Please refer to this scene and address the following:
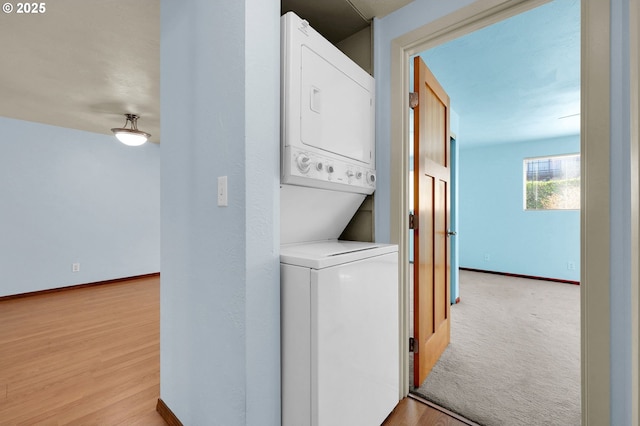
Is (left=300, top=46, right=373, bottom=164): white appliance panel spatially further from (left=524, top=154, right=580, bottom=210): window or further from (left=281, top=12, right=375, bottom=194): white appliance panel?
(left=524, top=154, right=580, bottom=210): window

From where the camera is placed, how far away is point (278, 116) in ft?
3.88

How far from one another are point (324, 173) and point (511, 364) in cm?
211

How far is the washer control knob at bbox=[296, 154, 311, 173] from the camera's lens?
3.96 ft

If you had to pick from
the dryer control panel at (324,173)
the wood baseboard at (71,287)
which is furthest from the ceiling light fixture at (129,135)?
the dryer control panel at (324,173)

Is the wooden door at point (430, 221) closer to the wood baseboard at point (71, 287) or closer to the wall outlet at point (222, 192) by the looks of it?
the wall outlet at point (222, 192)

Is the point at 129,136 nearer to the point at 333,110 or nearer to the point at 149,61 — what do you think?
the point at 149,61

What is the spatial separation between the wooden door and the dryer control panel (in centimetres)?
41

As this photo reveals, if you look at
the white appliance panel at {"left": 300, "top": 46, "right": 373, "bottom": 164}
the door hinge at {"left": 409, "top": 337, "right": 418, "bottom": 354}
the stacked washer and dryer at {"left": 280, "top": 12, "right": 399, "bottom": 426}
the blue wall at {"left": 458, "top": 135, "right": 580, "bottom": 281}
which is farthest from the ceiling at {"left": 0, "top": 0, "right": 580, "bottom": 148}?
the door hinge at {"left": 409, "top": 337, "right": 418, "bottom": 354}

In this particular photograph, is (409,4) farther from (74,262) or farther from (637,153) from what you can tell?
(74,262)

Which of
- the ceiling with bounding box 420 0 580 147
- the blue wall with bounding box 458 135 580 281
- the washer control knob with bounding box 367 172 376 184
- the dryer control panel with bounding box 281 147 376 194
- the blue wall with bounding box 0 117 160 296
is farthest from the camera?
the blue wall with bounding box 458 135 580 281

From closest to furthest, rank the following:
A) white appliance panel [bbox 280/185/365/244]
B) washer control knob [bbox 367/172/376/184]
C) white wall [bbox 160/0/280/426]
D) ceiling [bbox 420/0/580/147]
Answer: white wall [bbox 160/0/280/426] < white appliance panel [bbox 280/185/365/244] < washer control knob [bbox 367/172/376/184] < ceiling [bbox 420/0/580/147]

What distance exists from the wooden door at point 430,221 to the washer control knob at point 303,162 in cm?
88

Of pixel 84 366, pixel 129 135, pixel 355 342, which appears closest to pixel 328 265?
pixel 355 342

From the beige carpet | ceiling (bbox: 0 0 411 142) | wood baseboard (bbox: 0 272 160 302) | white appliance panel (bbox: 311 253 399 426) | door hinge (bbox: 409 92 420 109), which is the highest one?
ceiling (bbox: 0 0 411 142)
